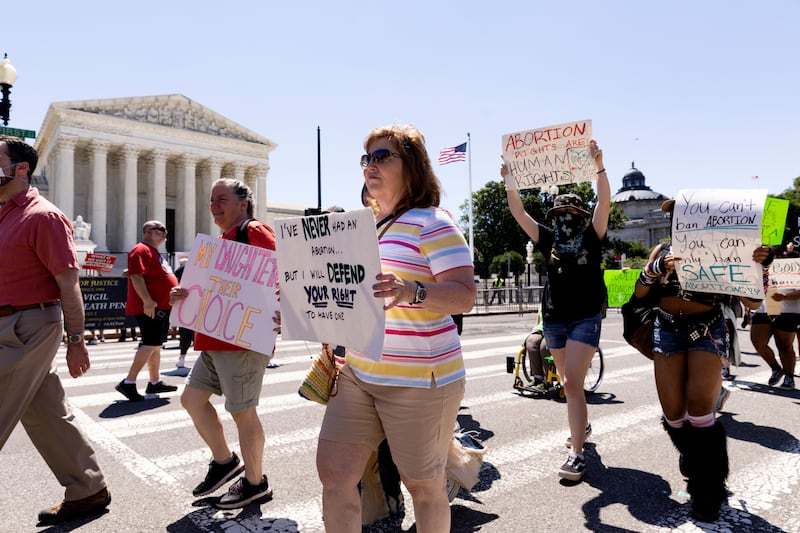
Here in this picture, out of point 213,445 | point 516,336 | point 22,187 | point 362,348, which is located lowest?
point 516,336

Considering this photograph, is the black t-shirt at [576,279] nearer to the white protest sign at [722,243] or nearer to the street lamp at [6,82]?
the white protest sign at [722,243]

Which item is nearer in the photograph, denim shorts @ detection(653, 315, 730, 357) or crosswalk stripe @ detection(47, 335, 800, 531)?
crosswalk stripe @ detection(47, 335, 800, 531)

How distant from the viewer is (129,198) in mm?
50000

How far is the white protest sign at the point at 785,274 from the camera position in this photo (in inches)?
317

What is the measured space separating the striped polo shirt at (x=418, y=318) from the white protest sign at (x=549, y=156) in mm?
2585

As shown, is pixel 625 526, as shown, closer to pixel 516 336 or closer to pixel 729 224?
pixel 729 224

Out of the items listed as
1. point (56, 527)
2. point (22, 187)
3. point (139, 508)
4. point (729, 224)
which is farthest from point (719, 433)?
point (22, 187)

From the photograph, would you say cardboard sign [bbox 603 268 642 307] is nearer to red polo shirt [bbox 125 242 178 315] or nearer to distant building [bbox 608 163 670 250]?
red polo shirt [bbox 125 242 178 315]

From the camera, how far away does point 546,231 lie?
4.52 m

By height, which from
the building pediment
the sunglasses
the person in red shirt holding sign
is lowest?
the person in red shirt holding sign

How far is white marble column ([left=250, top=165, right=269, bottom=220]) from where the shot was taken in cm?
5625

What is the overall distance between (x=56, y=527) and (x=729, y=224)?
445 centimetres

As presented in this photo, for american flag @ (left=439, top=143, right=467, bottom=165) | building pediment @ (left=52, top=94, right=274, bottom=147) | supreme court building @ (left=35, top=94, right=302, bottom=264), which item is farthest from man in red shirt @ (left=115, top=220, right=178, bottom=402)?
building pediment @ (left=52, top=94, right=274, bottom=147)

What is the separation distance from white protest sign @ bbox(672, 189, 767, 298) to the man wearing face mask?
3757 millimetres
